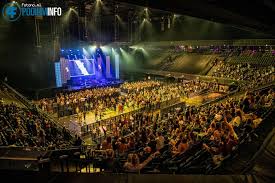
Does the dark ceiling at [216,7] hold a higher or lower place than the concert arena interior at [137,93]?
higher

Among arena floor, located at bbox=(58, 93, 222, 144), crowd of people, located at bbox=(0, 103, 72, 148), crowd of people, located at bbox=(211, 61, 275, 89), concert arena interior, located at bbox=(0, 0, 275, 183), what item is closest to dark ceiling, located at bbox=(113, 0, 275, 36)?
concert arena interior, located at bbox=(0, 0, 275, 183)

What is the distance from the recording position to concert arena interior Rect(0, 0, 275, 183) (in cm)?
629

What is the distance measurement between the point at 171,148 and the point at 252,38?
3029cm

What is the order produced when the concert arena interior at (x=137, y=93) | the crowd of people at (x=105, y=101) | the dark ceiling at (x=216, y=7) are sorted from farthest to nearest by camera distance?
the crowd of people at (x=105, y=101) < the concert arena interior at (x=137, y=93) < the dark ceiling at (x=216, y=7)

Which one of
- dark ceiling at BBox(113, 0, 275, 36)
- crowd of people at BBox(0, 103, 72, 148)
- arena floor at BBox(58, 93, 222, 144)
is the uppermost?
dark ceiling at BBox(113, 0, 275, 36)

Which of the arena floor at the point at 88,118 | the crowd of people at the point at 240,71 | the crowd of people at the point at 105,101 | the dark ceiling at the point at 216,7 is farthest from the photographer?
the crowd of people at the point at 240,71

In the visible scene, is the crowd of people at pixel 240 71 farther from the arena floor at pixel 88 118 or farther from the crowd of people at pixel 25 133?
the crowd of people at pixel 25 133

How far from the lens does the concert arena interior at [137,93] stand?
6.29 metres

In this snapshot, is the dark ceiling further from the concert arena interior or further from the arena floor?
the arena floor

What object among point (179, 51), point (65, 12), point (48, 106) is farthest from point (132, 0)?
point (179, 51)

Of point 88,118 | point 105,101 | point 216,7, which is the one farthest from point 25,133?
point 105,101

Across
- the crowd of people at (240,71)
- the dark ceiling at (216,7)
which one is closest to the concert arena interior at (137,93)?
the dark ceiling at (216,7)

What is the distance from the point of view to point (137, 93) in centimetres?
2661

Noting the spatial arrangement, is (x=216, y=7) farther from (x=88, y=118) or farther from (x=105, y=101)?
(x=105, y=101)
